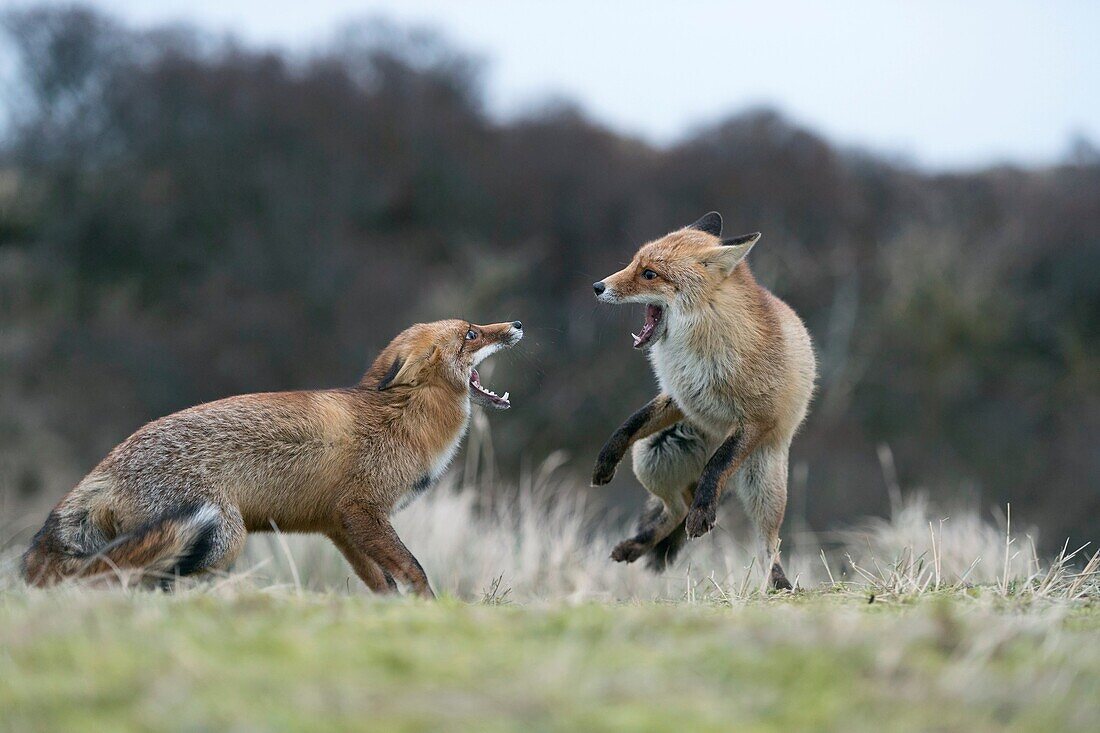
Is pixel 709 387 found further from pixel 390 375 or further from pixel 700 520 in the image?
pixel 390 375

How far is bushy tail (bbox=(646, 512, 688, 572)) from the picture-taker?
783 centimetres

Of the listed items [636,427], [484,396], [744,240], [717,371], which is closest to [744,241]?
[744,240]

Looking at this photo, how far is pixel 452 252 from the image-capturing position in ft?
117

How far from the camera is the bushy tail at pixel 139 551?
547cm

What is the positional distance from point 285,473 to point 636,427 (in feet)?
7.67

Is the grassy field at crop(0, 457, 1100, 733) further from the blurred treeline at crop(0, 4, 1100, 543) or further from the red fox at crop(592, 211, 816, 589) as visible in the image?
the blurred treeline at crop(0, 4, 1100, 543)

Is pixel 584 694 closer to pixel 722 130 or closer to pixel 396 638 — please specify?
pixel 396 638

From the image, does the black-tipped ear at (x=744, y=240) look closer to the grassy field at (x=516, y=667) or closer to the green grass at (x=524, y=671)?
the grassy field at (x=516, y=667)

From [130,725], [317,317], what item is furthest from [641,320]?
[317,317]

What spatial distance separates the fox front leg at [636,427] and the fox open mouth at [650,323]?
427mm

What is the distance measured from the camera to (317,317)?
103 feet

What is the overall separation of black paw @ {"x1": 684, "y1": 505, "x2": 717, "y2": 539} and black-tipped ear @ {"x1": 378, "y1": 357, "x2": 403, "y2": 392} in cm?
210

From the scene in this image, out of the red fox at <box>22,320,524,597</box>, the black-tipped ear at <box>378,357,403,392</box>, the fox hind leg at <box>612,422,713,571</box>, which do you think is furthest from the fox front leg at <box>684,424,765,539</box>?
the black-tipped ear at <box>378,357,403,392</box>

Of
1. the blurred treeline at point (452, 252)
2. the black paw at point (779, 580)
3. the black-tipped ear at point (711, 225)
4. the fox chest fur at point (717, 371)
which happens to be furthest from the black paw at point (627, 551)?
the blurred treeline at point (452, 252)
